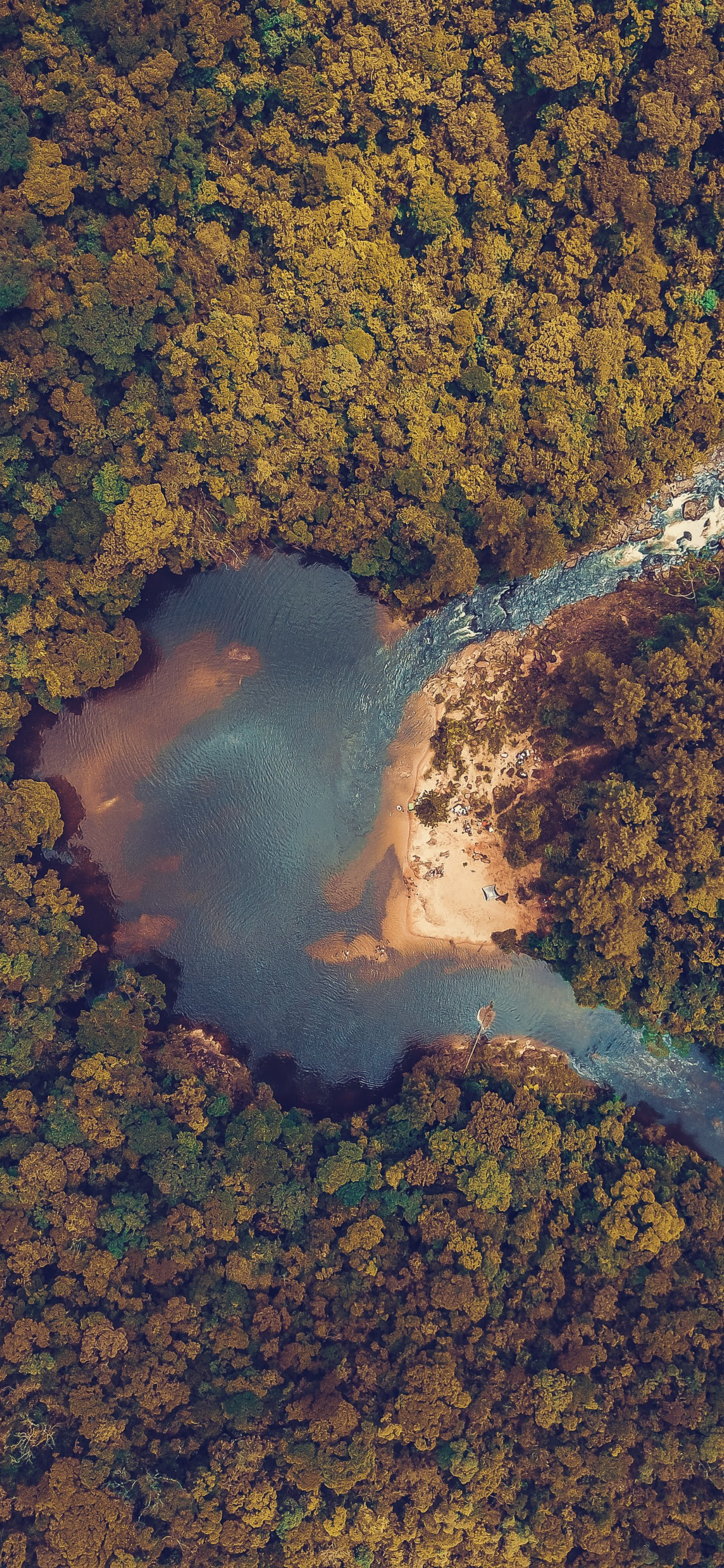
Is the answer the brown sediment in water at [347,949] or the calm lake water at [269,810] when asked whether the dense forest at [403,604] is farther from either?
the brown sediment in water at [347,949]

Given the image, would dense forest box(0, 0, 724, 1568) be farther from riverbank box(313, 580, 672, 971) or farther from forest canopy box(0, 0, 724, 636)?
riverbank box(313, 580, 672, 971)

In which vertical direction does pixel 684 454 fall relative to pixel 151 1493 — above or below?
above

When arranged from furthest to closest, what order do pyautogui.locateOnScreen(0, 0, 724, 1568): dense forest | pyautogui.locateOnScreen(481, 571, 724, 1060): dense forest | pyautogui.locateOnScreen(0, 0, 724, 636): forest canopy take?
pyautogui.locateOnScreen(0, 0, 724, 636): forest canopy, pyautogui.locateOnScreen(481, 571, 724, 1060): dense forest, pyautogui.locateOnScreen(0, 0, 724, 1568): dense forest

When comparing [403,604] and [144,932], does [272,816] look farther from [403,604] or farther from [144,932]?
[403,604]

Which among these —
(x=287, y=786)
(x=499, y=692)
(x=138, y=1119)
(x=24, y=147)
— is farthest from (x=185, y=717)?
(x=24, y=147)

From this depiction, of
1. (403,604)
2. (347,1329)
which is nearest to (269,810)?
(403,604)

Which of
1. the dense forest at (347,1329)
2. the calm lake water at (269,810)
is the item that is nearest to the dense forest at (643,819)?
the calm lake water at (269,810)

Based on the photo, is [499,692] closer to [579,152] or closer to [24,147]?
[579,152]

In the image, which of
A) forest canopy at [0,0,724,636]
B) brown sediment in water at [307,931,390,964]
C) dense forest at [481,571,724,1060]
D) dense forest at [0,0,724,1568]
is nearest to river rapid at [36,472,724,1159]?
brown sediment in water at [307,931,390,964]
